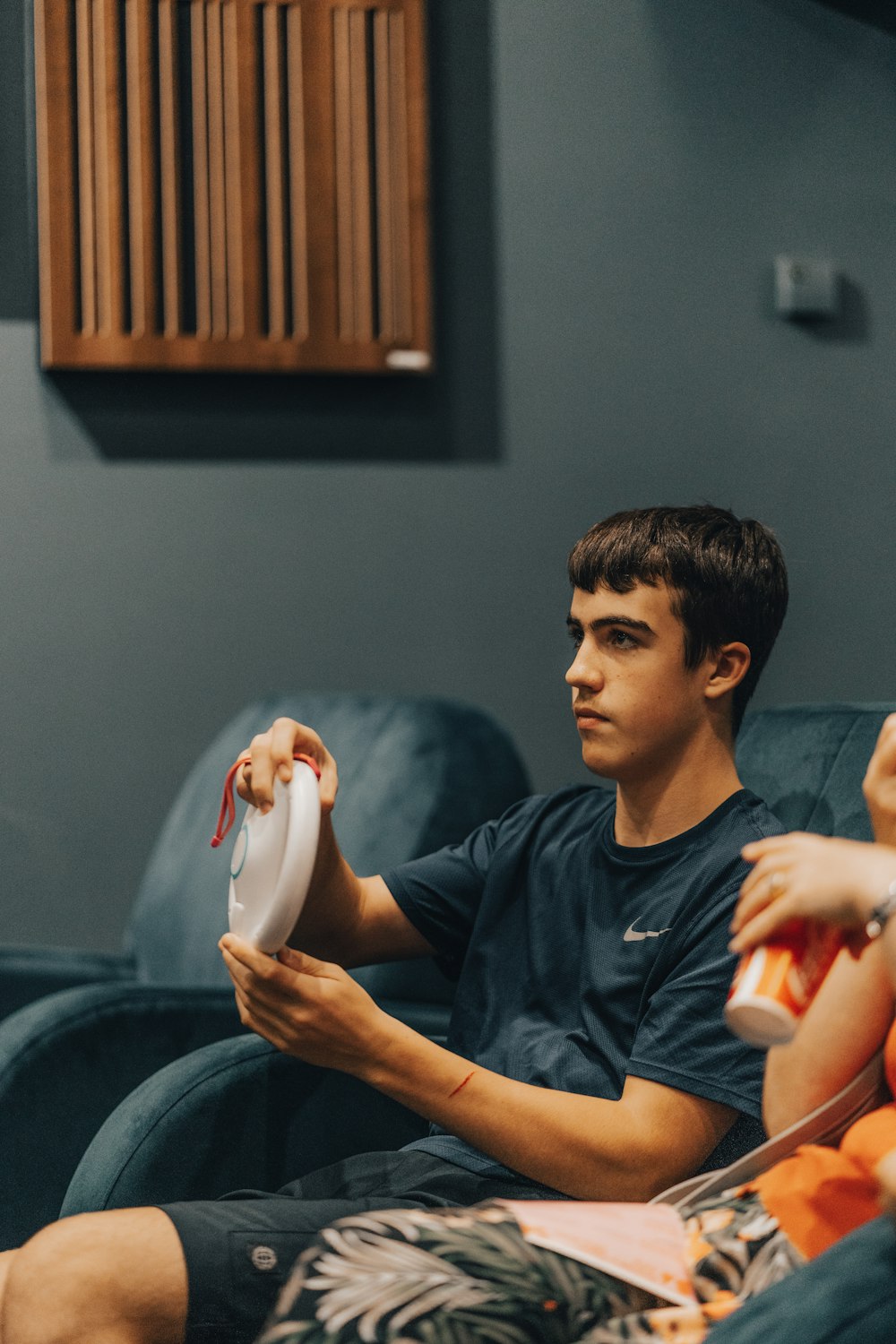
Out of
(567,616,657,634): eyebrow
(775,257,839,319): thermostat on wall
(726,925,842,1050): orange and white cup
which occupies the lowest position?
(726,925,842,1050): orange and white cup

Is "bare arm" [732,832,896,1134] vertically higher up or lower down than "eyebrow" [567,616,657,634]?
lower down

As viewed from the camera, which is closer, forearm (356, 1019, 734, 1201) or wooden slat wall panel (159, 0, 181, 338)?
forearm (356, 1019, 734, 1201)

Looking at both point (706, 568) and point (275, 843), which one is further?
point (706, 568)

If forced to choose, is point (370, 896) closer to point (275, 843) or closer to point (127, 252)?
point (275, 843)

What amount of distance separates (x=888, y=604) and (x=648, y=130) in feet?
3.29

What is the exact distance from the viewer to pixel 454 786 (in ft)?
6.31

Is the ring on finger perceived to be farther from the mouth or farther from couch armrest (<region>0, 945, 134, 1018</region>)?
couch armrest (<region>0, 945, 134, 1018</region>)

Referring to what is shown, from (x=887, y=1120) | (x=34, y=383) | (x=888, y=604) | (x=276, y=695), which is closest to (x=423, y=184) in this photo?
(x=34, y=383)

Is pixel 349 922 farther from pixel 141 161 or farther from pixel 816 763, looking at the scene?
pixel 141 161

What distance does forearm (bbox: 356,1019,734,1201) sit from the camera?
1207 mm

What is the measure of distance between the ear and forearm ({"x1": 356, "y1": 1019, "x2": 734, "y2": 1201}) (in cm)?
40

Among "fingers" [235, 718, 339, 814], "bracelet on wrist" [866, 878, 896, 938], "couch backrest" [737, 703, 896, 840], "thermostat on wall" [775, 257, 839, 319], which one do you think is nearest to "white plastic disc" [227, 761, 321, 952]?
"fingers" [235, 718, 339, 814]

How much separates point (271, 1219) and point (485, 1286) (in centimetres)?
28

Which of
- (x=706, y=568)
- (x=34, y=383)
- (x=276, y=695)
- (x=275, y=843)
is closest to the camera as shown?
(x=275, y=843)
